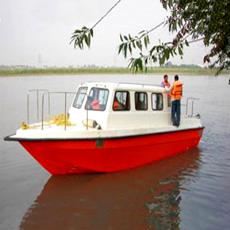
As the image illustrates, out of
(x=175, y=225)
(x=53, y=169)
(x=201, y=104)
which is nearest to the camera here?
(x=175, y=225)

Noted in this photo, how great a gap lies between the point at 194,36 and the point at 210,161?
30.3ft

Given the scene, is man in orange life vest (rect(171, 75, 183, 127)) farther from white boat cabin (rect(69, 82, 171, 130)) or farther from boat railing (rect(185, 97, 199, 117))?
boat railing (rect(185, 97, 199, 117))

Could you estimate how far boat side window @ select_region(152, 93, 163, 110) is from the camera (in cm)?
1130

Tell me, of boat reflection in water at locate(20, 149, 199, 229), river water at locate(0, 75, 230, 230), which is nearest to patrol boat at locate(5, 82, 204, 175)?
boat reflection in water at locate(20, 149, 199, 229)

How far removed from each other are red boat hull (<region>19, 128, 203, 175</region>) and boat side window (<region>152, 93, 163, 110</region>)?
0.85 meters

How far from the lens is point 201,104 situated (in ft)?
91.4

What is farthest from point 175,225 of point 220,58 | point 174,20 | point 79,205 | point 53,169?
point 174,20

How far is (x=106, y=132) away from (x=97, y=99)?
130cm

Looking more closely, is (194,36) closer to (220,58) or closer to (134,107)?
(220,58)

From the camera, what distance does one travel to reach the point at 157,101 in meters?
11.5

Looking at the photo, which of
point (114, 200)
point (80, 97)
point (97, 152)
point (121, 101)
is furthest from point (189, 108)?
point (114, 200)

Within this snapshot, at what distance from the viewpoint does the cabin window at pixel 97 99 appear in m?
10.2

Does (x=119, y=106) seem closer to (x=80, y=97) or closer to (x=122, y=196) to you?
(x=80, y=97)

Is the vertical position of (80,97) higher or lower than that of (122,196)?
higher
